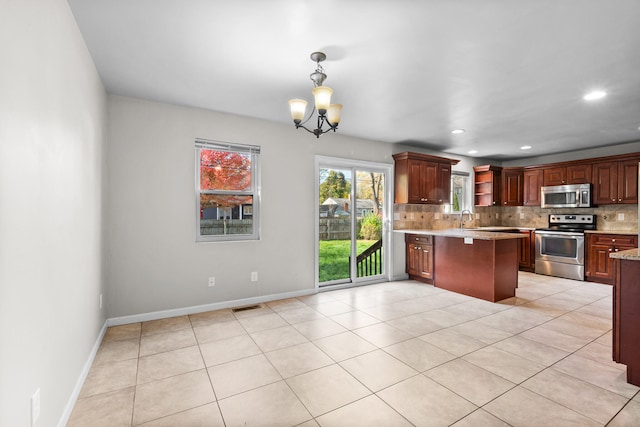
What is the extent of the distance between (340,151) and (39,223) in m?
3.96

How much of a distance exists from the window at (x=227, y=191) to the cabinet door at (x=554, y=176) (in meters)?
5.90

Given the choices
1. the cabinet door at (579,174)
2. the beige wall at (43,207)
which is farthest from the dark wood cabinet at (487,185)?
the beige wall at (43,207)

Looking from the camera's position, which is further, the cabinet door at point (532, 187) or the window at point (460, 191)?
the window at point (460, 191)

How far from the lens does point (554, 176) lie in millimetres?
6172

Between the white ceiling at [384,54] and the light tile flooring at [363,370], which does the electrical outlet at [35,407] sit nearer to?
the light tile flooring at [363,370]

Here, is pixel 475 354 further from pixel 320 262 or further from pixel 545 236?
pixel 545 236

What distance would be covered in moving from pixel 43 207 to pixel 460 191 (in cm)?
701

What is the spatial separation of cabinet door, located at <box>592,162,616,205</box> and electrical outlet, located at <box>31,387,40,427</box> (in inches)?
302

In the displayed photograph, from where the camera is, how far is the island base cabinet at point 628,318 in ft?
7.32

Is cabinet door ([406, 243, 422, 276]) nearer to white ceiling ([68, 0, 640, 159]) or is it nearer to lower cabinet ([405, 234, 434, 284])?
lower cabinet ([405, 234, 434, 284])

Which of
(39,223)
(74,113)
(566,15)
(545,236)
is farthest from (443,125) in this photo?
(39,223)

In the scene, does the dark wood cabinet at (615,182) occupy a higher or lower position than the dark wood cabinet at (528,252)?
higher

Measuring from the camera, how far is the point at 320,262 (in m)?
4.86

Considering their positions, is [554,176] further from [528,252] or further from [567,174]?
[528,252]
